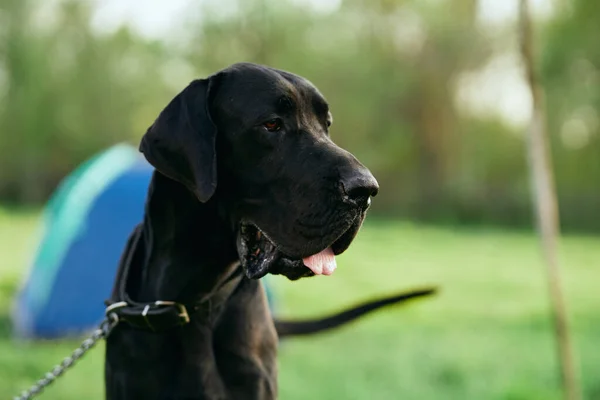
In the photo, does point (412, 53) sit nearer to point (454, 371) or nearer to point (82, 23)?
point (82, 23)

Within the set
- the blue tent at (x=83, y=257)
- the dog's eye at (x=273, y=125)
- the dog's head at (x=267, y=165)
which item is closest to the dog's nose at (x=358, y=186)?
the dog's head at (x=267, y=165)

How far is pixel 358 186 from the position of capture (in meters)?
2.29

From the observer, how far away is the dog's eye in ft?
8.38

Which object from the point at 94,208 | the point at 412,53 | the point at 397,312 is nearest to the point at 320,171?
the point at 94,208

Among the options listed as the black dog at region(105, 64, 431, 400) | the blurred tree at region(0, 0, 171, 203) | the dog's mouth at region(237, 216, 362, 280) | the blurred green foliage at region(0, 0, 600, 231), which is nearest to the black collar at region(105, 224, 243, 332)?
the black dog at region(105, 64, 431, 400)

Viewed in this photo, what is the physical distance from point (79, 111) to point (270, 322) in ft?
107

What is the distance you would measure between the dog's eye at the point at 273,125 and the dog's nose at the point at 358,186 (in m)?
0.37

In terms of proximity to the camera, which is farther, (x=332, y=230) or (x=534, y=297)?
(x=534, y=297)

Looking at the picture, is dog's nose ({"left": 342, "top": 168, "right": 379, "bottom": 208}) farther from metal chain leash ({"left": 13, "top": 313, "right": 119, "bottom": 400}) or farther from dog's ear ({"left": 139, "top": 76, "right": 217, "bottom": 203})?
metal chain leash ({"left": 13, "top": 313, "right": 119, "bottom": 400})

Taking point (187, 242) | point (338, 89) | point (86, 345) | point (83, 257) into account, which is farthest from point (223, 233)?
point (338, 89)

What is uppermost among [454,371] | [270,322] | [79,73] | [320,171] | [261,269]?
[79,73]

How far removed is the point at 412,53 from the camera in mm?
30734

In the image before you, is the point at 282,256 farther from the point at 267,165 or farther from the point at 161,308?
the point at 161,308

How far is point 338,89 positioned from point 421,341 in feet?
83.1
